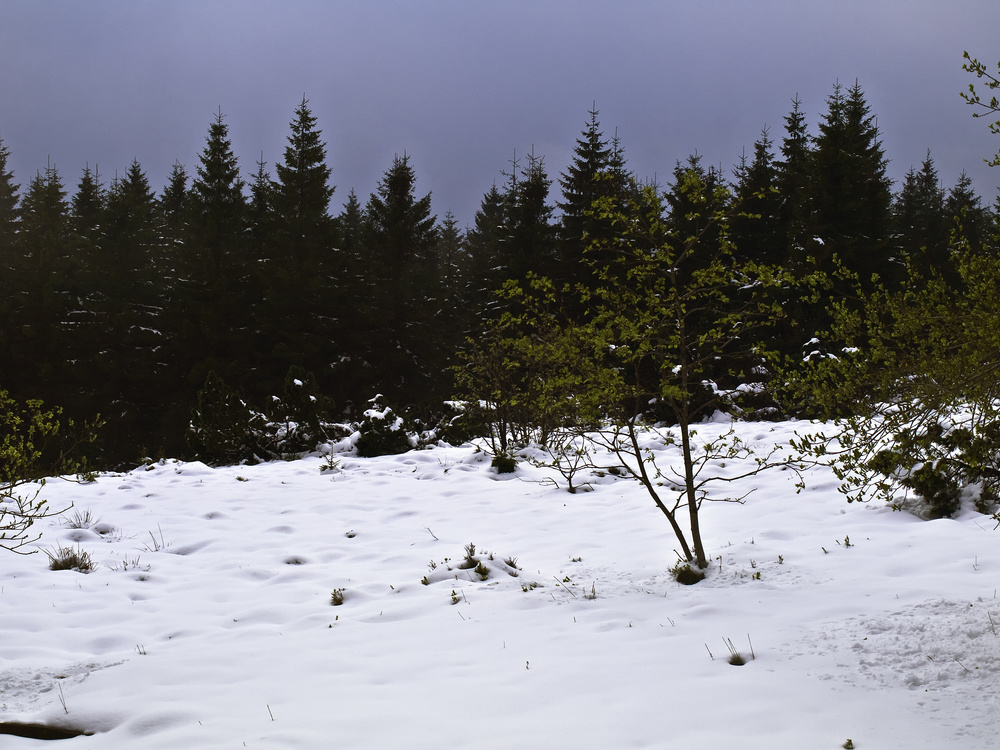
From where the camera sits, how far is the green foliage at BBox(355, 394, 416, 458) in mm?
11469

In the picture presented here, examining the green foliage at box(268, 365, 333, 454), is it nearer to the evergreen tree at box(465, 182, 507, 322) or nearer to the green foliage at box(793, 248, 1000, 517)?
the green foliage at box(793, 248, 1000, 517)

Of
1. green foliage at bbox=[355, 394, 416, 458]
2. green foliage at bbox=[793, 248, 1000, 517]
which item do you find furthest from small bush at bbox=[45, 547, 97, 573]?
green foliage at bbox=[355, 394, 416, 458]

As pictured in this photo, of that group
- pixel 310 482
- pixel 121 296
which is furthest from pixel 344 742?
pixel 121 296

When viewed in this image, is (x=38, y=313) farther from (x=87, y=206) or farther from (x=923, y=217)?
(x=923, y=217)

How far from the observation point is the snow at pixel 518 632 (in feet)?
8.71

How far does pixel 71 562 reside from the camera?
523cm

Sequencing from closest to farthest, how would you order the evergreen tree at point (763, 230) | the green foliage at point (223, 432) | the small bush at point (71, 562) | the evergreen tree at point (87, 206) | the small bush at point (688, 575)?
1. the small bush at point (688, 575)
2. the small bush at point (71, 562)
3. the green foliage at point (223, 432)
4. the evergreen tree at point (763, 230)
5. the evergreen tree at point (87, 206)

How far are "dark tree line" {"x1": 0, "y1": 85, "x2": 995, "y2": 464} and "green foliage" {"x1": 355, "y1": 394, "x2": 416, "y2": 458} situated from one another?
1026 cm

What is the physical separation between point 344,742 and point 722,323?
12.3 ft

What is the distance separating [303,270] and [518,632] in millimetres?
22531

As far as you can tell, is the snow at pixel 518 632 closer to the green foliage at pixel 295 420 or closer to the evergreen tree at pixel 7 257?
the green foliage at pixel 295 420

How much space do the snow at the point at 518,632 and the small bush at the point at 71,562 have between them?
130 mm

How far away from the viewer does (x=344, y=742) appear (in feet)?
8.46

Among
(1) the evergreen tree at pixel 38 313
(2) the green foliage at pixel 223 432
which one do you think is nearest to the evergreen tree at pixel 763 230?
(2) the green foliage at pixel 223 432
